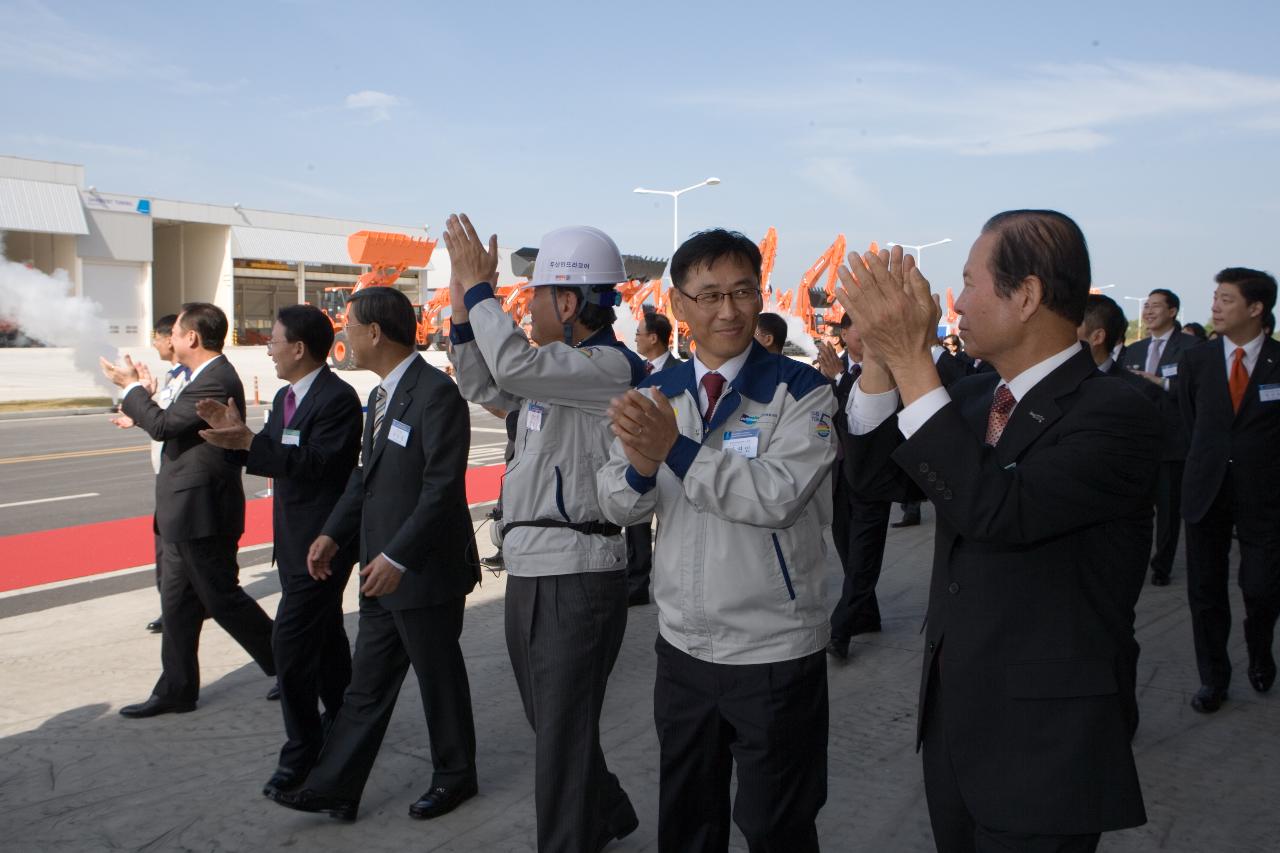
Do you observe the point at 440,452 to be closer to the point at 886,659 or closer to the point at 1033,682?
the point at 1033,682

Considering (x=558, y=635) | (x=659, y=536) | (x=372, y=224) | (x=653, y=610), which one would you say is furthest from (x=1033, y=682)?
(x=372, y=224)

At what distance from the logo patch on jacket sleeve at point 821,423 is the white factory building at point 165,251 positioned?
126 ft

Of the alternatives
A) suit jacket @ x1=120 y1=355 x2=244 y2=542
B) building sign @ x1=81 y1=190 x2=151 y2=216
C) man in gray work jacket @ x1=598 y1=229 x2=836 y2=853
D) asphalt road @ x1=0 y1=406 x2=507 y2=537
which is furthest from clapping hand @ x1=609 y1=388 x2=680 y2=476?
building sign @ x1=81 y1=190 x2=151 y2=216

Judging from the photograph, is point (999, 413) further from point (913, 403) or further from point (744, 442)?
point (744, 442)

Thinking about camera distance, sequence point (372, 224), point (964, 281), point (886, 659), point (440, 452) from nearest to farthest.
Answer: point (964, 281) → point (440, 452) → point (886, 659) → point (372, 224)

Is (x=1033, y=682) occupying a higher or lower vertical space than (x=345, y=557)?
higher

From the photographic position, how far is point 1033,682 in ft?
6.14

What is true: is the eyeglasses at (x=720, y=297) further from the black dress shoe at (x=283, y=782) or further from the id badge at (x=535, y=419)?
the black dress shoe at (x=283, y=782)

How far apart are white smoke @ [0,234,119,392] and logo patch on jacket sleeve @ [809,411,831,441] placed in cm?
689

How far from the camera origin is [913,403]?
6.14ft

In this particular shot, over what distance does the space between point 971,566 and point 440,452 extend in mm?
2239

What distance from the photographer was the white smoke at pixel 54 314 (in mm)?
8117

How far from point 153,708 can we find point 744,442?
147 inches

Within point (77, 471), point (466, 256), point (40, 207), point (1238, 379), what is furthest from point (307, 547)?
point (40, 207)
